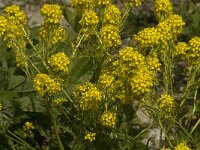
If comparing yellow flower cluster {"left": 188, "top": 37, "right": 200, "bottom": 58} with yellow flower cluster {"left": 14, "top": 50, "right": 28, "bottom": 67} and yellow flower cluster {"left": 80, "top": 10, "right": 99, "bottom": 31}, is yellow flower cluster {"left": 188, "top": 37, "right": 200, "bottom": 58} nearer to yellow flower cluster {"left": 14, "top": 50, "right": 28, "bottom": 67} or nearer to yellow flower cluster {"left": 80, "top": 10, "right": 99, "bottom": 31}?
yellow flower cluster {"left": 80, "top": 10, "right": 99, "bottom": 31}

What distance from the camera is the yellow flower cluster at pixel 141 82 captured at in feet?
10.0

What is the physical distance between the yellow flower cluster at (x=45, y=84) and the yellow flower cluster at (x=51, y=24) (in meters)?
0.28

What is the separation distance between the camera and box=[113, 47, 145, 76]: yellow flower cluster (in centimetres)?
310

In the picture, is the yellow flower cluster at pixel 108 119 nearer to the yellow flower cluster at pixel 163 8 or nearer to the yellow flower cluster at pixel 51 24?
the yellow flower cluster at pixel 51 24

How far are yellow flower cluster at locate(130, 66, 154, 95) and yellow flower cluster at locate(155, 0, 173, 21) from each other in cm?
67

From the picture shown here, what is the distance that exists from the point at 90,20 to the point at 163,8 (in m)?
0.56

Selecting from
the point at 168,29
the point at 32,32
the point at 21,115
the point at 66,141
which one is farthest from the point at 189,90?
the point at 32,32

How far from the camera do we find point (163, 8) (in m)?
3.69

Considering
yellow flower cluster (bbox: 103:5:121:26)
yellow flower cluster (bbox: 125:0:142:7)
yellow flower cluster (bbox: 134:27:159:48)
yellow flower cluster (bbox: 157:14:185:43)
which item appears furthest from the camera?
yellow flower cluster (bbox: 125:0:142:7)

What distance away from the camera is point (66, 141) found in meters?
4.16

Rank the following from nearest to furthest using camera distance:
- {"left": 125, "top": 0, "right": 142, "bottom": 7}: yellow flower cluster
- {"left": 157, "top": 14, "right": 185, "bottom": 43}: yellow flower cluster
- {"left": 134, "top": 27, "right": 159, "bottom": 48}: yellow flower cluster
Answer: {"left": 134, "top": 27, "right": 159, "bottom": 48}: yellow flower cluster < {"left": 157, "top": 14, "right": 185, "bottom": 43}: yellow flower cluster < {"left": 125, "top": 0, "right": 142, "bottom": 7}: yellow flower cluster

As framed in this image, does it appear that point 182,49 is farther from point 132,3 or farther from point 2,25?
point 2,25

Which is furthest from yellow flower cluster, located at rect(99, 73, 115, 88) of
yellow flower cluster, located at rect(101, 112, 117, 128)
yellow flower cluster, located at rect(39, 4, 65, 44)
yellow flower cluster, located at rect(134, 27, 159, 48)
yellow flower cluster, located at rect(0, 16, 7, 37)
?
yellow flower cluster, located at rect(0, 16, 7, 37)

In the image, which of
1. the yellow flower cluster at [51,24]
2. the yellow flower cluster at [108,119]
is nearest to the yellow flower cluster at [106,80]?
the yellow flower cluster at [108,119]
